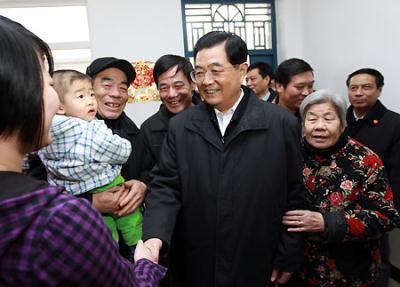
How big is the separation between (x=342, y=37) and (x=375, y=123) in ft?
4.91

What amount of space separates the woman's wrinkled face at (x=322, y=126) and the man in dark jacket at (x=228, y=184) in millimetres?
213

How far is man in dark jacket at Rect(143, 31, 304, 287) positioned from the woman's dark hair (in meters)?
0.84

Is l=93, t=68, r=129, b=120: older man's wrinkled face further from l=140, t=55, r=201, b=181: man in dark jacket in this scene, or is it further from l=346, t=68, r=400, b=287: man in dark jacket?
l=346, t=68, r=400, b=287: man in dark jacket

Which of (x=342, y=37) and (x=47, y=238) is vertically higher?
(x=342, y=37)

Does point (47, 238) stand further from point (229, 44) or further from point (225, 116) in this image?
point (229, 44)

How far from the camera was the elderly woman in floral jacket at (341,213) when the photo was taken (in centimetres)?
150

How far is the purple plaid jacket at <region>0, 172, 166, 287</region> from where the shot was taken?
0.56 meters

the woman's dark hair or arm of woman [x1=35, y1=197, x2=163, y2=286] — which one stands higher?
the woman's dark hair

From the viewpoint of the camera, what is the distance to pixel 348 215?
5.02ft

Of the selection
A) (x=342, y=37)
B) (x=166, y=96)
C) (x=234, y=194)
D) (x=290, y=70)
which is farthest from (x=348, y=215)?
(x=342, y=37)

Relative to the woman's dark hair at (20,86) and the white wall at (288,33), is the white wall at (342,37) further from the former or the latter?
the woman's dark hair at (20,86)

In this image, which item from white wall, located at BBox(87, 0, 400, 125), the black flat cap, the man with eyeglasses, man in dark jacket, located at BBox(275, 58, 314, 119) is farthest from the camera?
white wall, located at BBox(87, 0, 400, 125)

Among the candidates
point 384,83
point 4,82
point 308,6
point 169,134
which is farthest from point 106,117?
point 308,6

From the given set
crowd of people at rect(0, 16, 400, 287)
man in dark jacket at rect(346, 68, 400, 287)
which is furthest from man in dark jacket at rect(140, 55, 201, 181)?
man in dark jacket at rect(346, 68, 400, 287)
